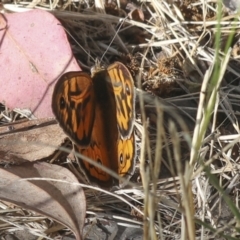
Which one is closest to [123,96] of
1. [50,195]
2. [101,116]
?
[101,116]

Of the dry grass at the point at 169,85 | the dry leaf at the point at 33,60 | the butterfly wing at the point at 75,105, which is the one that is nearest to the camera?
the butterfly wing at the point at 75,105

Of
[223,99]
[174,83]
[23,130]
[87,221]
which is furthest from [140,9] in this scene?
[87,221]

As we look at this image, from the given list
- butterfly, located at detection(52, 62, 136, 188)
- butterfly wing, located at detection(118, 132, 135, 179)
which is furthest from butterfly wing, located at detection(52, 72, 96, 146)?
butterfly wing, located at detection(118, 132, 135, 179)

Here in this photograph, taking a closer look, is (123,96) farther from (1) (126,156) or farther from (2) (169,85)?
(2) (169,85)

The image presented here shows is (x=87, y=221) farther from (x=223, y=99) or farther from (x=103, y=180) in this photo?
(x=223, y=99)

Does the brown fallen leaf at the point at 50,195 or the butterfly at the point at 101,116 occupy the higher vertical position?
the butterfly at the point at 101,116

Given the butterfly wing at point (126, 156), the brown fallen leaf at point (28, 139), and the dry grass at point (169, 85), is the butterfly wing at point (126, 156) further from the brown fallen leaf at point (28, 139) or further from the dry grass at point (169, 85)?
the brown fallen leaf at point (28, 139)

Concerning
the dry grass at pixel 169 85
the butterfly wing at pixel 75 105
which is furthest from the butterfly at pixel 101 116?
the dry grass at pixel 169 85
